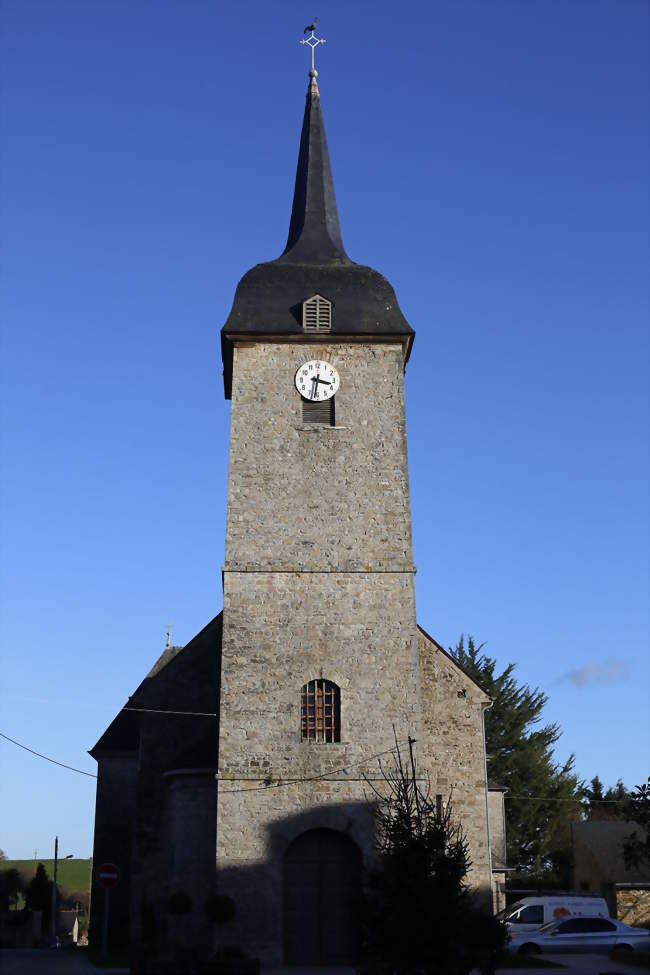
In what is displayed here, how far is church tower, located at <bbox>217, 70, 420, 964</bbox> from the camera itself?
20781mm

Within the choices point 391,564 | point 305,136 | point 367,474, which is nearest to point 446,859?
point 391,564

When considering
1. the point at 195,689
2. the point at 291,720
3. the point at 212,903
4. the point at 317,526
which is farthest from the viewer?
the point at 195,689

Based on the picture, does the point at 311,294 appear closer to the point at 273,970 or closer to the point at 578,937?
the point at 273,970

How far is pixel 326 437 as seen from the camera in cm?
2369

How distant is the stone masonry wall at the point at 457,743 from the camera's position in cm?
2306

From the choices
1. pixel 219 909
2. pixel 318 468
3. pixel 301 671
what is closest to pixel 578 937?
pixel 219 909

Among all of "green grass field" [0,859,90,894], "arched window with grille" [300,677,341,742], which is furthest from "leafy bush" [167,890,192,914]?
"green grass field" [0,859,90,894]

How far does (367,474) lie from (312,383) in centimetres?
256

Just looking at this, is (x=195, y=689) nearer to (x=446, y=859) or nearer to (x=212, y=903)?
(x=212, y=903)

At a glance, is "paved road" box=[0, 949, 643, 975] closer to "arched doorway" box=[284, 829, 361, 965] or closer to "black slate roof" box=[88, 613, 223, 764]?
Answer: "arched doorway" box=[284, 829, 361, 965]

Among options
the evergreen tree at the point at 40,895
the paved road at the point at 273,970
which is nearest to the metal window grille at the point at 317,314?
the paved road at the point at 273,970

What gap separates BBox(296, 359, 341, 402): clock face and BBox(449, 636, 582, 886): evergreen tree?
110 ft

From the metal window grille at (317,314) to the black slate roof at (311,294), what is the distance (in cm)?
13

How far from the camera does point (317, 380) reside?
79.3ft
